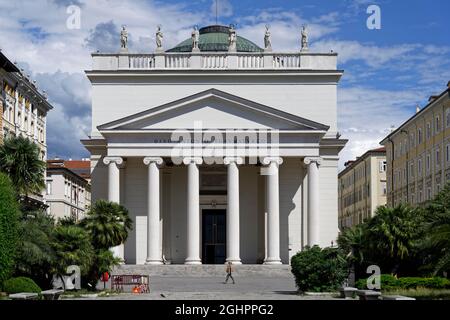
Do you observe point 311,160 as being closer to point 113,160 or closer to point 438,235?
point 113,160

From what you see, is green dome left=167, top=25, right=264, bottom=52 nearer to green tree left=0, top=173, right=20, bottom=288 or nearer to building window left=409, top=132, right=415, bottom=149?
building window left=409, top=132, right=415, bottom=149

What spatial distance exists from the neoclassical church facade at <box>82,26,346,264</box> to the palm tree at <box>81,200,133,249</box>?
1376cm

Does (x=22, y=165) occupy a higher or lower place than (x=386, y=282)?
higher

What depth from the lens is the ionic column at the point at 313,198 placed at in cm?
5575

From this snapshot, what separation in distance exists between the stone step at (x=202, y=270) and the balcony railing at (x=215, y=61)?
15666mm

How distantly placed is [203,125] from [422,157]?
3285 centimetres

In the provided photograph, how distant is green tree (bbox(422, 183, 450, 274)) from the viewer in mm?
29503

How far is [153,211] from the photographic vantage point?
55500 mm

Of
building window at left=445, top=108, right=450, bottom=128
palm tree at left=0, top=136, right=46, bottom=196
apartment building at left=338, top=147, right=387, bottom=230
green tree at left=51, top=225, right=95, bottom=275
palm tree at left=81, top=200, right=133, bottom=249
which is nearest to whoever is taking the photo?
green tree at left=51, top=225, right=95, bottom=275

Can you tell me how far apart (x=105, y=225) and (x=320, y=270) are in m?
11.1

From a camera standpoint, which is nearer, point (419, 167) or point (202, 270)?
point (202, 270)

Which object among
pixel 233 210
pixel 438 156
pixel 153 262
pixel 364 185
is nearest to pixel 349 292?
pixel 233 210

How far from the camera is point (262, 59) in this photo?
61.7 m

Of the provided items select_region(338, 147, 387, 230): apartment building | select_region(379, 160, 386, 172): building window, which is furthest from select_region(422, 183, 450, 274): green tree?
select_region(379, 160, 386, 172): building window
